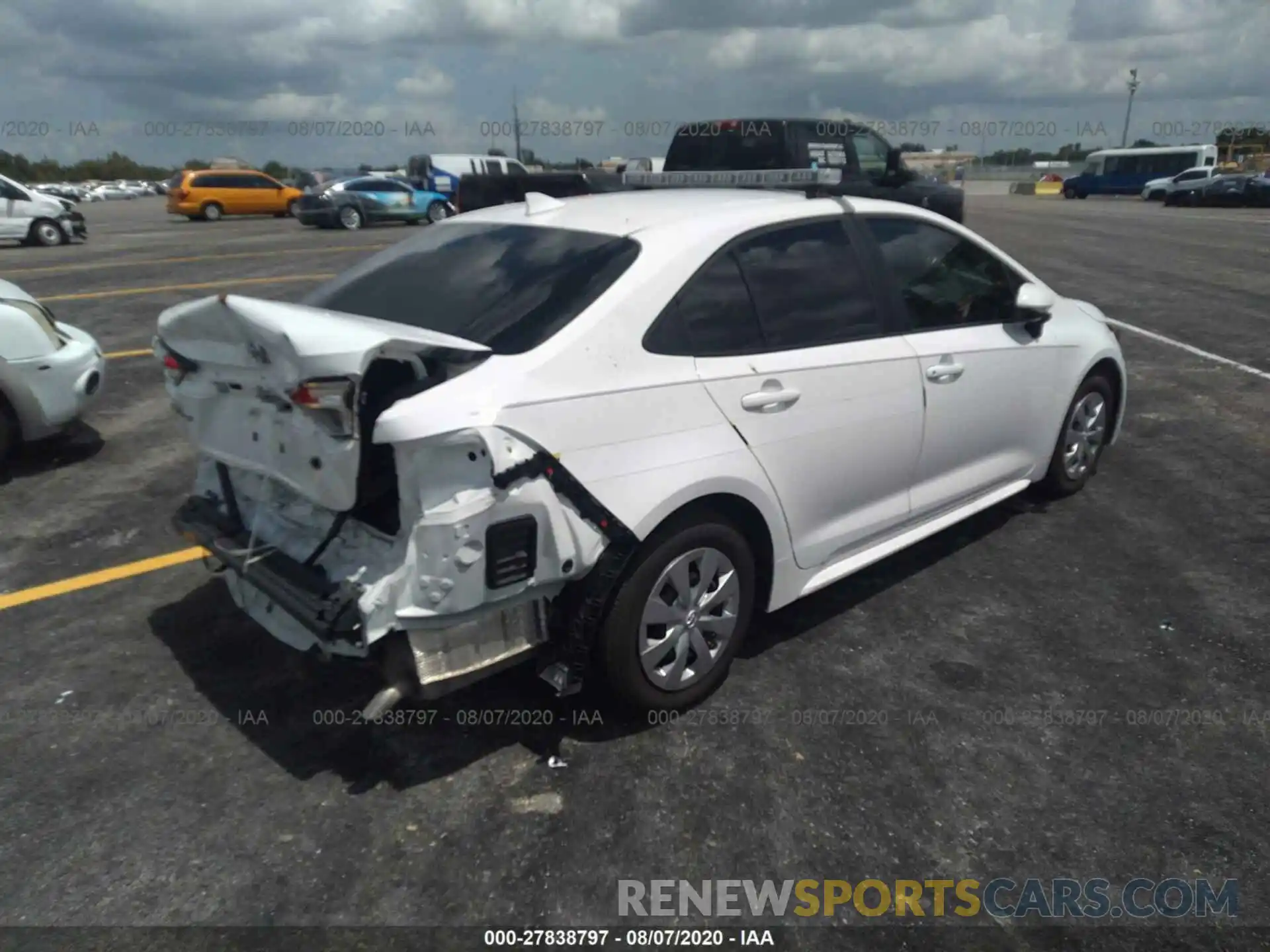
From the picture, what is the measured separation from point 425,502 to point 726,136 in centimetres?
1105

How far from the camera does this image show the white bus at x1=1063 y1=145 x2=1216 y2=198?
151ft

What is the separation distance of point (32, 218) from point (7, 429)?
57.7ft

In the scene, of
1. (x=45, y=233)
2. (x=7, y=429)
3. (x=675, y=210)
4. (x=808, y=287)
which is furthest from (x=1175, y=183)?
(x=7, y=429)

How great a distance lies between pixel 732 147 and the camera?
12352 mm

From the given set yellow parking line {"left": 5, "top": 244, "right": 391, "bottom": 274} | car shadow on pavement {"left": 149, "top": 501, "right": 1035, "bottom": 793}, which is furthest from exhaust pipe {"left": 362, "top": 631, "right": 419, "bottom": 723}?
yellow parking line {"left": 5, "top": 244, "right": 391, "bottom": 274}

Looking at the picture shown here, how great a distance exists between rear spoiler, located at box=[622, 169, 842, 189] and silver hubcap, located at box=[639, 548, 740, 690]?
1952 millimetres

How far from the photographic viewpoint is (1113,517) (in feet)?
16.3

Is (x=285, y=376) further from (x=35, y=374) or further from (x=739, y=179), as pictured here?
(x=35, y=374)

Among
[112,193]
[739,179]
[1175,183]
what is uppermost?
[739,179]

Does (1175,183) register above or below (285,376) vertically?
below

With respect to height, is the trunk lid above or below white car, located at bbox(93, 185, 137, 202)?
above

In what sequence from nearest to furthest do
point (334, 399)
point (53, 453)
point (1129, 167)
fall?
point (334, 399) → point (53, 453) → point (1129, 167)

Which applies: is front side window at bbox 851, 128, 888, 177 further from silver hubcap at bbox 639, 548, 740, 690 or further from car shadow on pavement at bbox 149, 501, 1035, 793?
silver hubcap at bbox 639, 548, 740, 690

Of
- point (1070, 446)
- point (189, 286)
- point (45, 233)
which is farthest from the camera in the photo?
point (45, 233)
